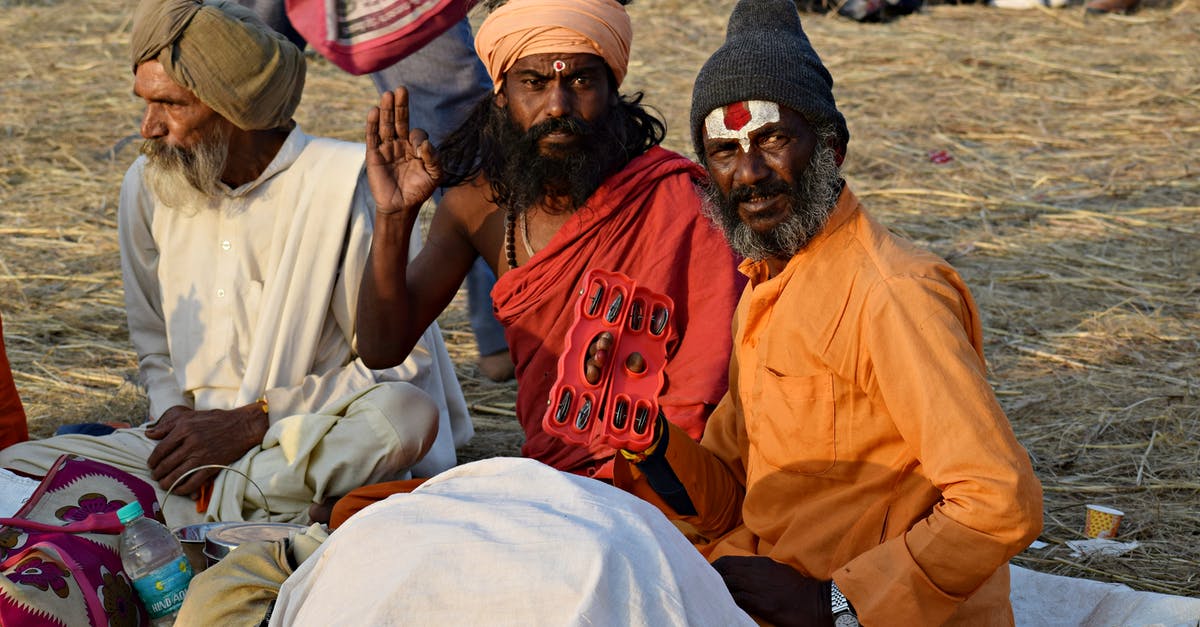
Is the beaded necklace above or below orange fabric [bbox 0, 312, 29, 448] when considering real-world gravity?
above

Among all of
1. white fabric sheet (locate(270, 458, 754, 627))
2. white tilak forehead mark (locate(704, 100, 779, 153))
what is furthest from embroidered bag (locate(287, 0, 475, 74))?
white fabric sheet (locate(270, 458, 754, 627))

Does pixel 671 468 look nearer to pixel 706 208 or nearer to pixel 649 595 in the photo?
pixel 706 208

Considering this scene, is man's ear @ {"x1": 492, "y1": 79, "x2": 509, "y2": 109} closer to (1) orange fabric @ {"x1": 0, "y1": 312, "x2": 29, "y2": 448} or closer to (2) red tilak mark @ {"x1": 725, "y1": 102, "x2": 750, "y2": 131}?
(2) red tilak mark @ {"x1": 725, "y1": 102, "x2": 750, "y2": 131}

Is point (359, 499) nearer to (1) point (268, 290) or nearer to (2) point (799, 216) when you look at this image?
(1) point (268, 290)

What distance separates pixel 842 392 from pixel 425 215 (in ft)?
15.5

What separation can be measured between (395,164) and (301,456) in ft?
2.99

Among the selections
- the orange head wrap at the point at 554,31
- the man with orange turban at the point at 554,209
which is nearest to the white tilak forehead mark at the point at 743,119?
the man with orange turban at the point at 554,209

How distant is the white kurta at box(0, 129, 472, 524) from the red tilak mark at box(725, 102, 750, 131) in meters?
1.55

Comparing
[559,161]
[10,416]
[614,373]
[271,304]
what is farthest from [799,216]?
[10,416]

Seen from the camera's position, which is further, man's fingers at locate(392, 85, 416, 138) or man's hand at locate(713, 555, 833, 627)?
man's fingers at locate(392, 85, 416, 138)

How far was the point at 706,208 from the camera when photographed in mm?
3316

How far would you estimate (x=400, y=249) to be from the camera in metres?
3.99

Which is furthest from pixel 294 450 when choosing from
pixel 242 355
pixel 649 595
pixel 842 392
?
pixel 649 595

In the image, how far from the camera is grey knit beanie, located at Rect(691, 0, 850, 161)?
3041mm
